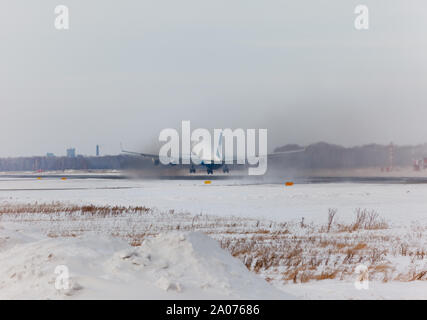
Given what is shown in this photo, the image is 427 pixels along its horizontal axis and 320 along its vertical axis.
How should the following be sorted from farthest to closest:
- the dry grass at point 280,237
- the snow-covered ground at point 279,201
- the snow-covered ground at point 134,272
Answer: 1. the snow-covered ground at point 279,201
2. the dry grass at point 280,237
3. the snow-covered ground at point 134,272

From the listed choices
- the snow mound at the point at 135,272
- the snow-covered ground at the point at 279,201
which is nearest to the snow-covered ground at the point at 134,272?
the snow mound at the point at 135,272

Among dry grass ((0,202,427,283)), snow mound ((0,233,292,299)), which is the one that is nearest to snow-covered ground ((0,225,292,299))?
snow mound ((0,233,292,299))

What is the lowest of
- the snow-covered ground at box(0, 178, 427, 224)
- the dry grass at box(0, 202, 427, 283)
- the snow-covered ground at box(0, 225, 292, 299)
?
the snow-covered ground at box(0, 178, 427, 224)

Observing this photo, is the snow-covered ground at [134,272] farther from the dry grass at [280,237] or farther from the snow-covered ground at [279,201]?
the snow-covered ground at [279,201]

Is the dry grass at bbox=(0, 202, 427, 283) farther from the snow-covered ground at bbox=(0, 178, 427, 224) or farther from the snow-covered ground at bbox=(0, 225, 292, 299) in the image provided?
the snow-covered ground at bbox=(0, 225, 292, 299)

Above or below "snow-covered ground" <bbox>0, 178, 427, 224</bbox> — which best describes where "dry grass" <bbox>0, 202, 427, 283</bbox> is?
above

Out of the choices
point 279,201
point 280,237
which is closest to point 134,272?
point 280,237

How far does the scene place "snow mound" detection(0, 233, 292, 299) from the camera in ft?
29.8

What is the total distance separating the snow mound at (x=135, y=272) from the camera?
9094 mm
